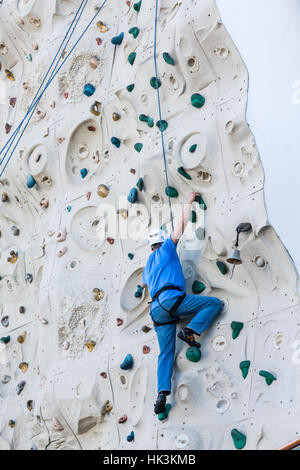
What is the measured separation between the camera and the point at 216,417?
5941 millimetres

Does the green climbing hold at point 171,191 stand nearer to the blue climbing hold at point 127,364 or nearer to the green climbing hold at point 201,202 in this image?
the green climbing hold at point 201,202

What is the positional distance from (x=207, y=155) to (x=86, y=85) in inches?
64.0

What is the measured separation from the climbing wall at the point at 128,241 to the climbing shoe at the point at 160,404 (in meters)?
0.13

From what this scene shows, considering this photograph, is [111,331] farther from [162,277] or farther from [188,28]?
[188,28]

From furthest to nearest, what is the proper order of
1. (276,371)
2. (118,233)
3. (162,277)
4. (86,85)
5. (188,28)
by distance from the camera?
(86,85)
(118,233)
(188,28)
(162,277)
(276,371)

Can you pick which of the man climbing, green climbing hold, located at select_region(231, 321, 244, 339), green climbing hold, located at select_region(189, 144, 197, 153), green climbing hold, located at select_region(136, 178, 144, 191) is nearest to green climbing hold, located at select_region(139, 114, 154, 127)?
green climbing hold, located at select_region(136, 178, 144, 191)

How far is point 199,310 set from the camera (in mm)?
6137

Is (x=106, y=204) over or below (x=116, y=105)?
below

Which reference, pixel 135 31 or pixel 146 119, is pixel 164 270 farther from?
pixel 135 31

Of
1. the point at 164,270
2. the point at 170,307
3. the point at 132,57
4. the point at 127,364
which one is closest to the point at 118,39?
the point at 132,57

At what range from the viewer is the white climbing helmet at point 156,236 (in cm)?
637

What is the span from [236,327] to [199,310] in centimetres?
28

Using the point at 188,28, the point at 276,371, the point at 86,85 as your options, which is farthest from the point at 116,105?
the point at 276,371

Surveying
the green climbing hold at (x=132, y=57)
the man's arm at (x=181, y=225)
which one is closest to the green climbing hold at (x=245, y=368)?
the man's arm at (x=181, y=225)
